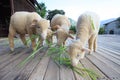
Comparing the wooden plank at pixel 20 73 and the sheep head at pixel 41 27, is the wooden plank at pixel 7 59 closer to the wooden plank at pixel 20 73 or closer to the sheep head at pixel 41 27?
the wooden plank at pixel 20 73

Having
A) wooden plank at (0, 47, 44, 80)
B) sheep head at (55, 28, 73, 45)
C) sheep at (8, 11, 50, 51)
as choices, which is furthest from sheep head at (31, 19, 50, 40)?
wooden plank at (0, 47, 44, 80)

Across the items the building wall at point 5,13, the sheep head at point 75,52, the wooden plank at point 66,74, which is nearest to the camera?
the wooden plank at point 66,74

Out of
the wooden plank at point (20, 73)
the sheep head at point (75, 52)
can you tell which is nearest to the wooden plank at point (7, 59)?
the wooden plank at point (20, 73)

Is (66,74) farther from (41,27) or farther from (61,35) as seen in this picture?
(41,27)

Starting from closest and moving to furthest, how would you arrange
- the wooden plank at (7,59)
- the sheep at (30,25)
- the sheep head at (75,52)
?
the sheep head at (75,52), the wooden plank at (7,59), the sheep at (30,25)

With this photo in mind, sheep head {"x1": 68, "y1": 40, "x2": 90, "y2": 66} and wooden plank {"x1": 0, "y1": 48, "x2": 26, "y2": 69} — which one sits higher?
sheep head {"x1": 68, "y1": 40, "x2": 90, "y2": 66}

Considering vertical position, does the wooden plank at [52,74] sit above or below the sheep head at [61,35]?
below

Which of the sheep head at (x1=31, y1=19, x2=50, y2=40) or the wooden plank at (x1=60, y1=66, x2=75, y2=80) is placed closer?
the wooden plank at (x1=60, y1=66, x2=75, y2=80)

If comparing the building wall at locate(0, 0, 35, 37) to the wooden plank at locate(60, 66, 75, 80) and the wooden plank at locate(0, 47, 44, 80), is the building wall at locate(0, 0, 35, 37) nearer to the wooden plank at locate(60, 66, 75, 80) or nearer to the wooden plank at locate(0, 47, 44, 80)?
the wooden plank at locate(0, 47, 44, 80)

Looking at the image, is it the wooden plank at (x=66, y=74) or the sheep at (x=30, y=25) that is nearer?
the wooden plank at (x=66, y=74)

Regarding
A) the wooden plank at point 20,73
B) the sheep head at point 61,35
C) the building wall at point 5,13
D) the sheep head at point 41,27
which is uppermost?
the building wall at point 5,13

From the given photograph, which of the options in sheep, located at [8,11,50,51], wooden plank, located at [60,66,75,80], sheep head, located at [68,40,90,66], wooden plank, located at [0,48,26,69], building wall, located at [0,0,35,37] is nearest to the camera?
wooden plank, located at [60,66,75,80]

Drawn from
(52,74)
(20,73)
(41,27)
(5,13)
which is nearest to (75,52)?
(52,74)

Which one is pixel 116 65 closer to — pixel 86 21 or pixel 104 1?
pixel 86 21
